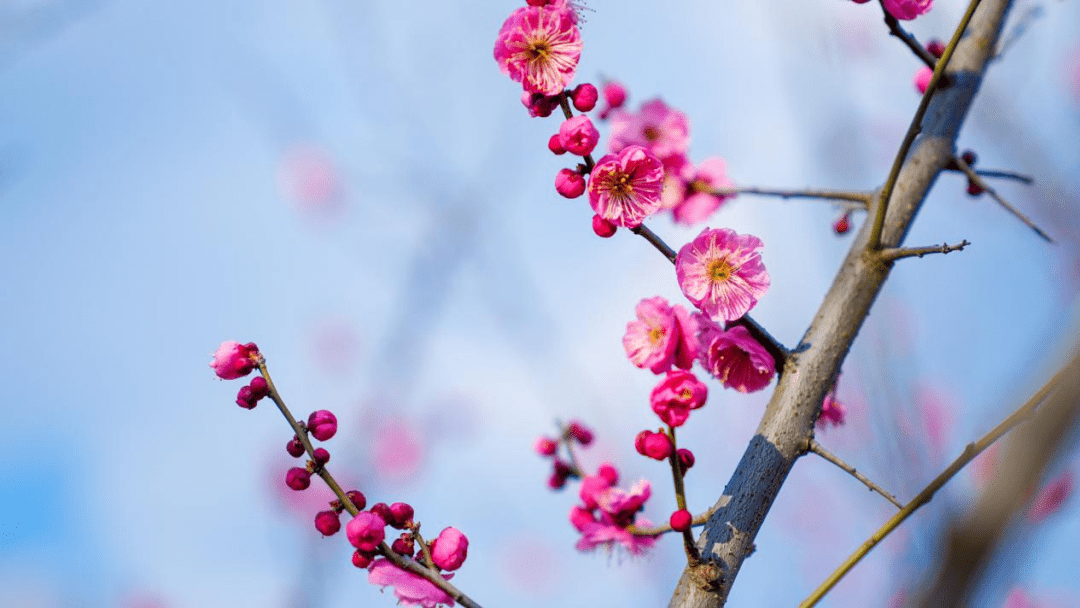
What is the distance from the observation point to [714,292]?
147cm

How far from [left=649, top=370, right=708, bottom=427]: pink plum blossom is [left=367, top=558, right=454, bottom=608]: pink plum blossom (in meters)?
0.47

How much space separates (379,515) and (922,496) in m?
0.86

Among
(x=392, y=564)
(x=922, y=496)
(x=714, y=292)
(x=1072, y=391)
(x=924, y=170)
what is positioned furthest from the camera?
(x=924, y=170)

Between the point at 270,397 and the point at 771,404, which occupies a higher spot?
the point at 771,404

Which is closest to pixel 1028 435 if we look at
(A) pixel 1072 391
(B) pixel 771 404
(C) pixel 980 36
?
(A) pixel 1072 391

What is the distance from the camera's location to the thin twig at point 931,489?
98 centimetres

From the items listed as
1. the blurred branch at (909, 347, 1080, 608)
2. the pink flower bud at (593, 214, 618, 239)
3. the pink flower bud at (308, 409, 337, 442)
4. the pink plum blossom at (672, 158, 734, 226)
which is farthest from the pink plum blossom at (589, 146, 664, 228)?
the pink plum blossom at (672, 158, 734, 226)

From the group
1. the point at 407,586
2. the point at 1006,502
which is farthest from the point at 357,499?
the point at 1006,502

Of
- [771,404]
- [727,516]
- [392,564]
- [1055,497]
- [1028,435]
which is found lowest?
[392,564]

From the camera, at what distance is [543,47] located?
4.87 ft

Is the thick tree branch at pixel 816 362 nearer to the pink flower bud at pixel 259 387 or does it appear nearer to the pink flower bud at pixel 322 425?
the pink flower bud at pixel 322 425

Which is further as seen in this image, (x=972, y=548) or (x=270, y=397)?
(x=270, y=397)

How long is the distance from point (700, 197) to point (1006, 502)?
222 centimetres

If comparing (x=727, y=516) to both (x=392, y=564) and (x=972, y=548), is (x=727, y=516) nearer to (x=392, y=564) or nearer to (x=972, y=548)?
(x=392, y=564)
